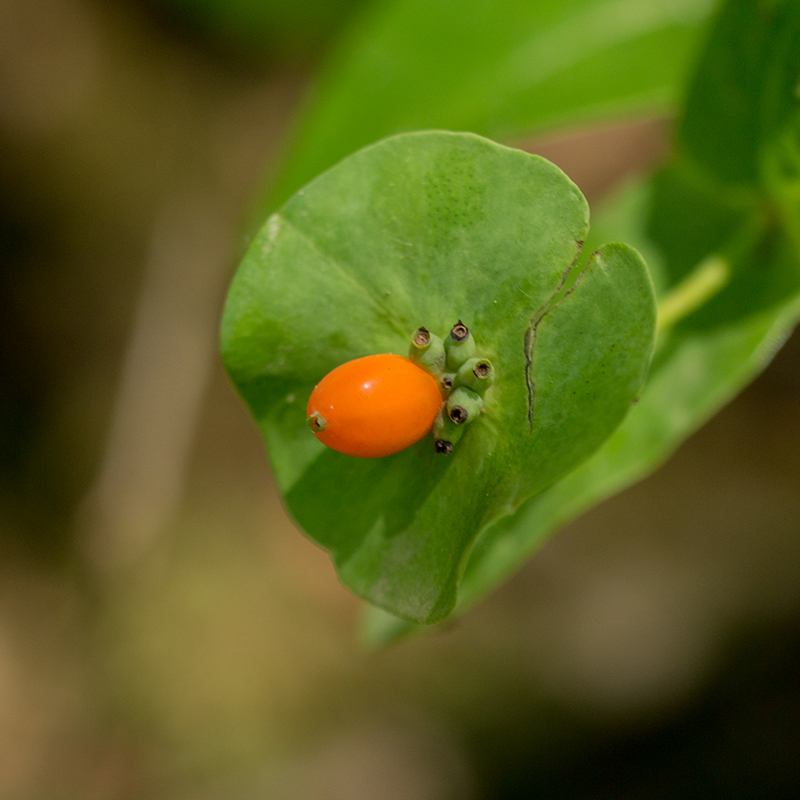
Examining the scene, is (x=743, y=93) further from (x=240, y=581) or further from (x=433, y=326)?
(x=240, y=581)

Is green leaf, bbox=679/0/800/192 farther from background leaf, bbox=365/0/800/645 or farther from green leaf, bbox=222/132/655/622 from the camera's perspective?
green leaf, bbox=222/132/655/622

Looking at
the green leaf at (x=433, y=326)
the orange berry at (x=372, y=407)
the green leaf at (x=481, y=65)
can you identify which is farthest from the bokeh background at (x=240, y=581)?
the orange berry at (x=372, y=407)

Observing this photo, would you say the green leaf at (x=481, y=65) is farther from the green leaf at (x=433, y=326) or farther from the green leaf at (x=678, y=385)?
the green leaf at (x=433, y=326)

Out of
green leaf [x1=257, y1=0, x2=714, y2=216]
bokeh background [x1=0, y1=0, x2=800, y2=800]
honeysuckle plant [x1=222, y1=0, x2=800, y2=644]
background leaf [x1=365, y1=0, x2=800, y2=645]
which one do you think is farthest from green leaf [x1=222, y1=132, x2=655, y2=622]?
bokeh background [x1=0, y1=0, x2=800, y2=800]

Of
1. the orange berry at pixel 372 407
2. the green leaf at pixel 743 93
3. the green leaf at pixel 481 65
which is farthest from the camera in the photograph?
the green leaf at pixel 481 65

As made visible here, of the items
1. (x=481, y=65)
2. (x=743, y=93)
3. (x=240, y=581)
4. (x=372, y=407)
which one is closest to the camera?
(x=372, y=407)

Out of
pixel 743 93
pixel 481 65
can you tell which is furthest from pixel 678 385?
pixel 481 65

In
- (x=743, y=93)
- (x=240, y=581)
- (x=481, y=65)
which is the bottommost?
(x=240, y=581)

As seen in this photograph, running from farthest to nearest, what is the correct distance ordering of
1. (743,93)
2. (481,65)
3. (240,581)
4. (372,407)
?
(240,581), (481,65), (743,93), (372,407)
